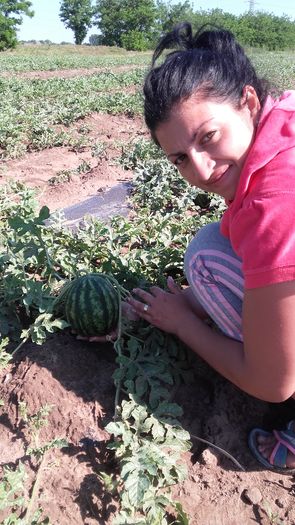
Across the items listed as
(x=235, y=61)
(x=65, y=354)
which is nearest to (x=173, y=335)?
(x=65, y=354)

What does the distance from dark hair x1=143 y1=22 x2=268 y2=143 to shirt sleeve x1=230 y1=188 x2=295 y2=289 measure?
0.43m

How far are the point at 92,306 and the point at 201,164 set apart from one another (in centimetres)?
101

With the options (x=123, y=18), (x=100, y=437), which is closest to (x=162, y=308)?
(x=100, y=437)

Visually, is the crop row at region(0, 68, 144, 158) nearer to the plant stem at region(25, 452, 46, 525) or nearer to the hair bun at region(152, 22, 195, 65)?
the hair bun at region(152, 22, 195, 65)

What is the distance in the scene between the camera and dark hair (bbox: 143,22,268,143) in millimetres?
1800

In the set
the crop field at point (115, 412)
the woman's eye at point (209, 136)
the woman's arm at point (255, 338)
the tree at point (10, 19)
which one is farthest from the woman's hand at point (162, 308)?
the tree at point (10, 19)

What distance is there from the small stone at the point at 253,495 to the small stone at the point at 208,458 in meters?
0.17

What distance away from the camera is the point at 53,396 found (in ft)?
7.73

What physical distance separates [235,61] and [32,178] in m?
3.77

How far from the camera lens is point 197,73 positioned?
182 centimetres

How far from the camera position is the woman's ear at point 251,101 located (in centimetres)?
188

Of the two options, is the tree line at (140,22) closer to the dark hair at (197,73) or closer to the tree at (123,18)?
the tree at (123,18)

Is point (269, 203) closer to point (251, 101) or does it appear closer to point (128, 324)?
point (251, 101)

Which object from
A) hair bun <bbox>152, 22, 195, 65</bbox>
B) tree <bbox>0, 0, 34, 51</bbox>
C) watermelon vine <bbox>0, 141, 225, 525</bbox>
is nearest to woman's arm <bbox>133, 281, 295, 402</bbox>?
watermelon vine <bbox>0, 141, 225, 525</bbox>
